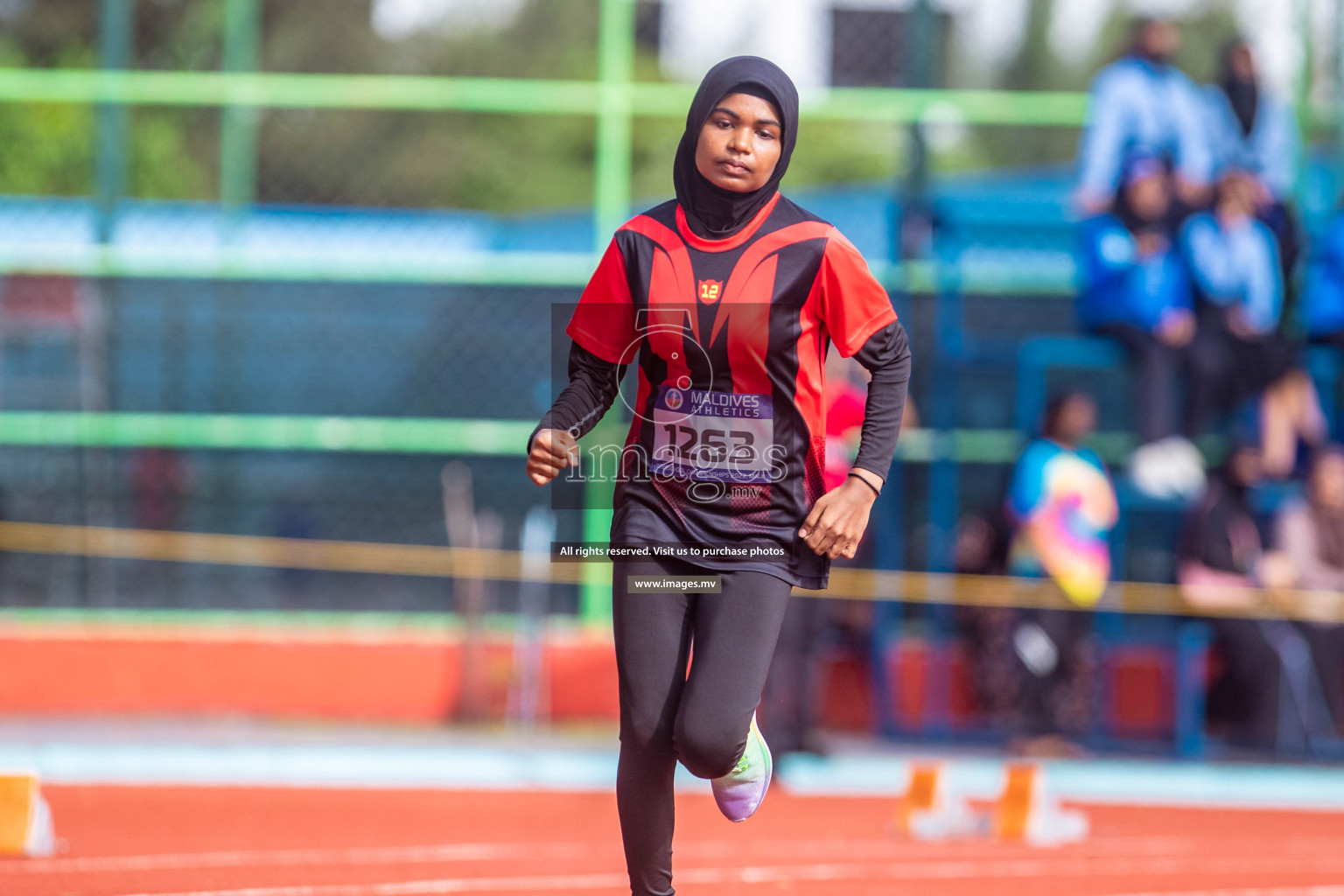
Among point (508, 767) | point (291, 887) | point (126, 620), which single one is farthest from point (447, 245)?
point (291, 887)

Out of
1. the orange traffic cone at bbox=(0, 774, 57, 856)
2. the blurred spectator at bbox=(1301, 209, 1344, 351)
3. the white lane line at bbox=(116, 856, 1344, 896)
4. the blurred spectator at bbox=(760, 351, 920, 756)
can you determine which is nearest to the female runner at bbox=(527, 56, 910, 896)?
the white lane line at bbox=(116, 856, 1344, 896)

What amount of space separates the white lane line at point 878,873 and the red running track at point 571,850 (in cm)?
1

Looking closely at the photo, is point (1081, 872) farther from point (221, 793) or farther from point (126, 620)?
point (126, 620)

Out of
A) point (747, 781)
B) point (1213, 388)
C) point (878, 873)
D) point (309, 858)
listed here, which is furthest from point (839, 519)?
point (1213, 388)

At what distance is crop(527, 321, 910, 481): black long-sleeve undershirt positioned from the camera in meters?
4.34

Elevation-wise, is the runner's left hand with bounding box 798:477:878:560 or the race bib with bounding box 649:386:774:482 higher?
the race bib with bounding box 649:386:774:482

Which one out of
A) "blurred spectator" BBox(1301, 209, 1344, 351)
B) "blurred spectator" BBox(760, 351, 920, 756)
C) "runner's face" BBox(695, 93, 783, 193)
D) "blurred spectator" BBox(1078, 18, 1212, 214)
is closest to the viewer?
"runner's face" BBox(695, 93, 783, 193)

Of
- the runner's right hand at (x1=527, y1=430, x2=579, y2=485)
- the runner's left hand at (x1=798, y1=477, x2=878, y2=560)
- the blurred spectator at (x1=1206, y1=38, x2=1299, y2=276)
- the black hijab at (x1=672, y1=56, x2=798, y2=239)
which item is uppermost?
the blurred spectator at (x1=1206, y1=38, x2=1299, y2=276)

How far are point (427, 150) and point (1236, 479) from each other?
27.8 m

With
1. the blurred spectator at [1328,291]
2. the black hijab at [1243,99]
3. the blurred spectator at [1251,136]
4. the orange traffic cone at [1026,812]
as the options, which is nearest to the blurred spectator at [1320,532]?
the blurred spectator at [1328,291]

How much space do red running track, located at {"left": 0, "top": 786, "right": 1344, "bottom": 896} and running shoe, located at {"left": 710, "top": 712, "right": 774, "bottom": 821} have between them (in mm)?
1581

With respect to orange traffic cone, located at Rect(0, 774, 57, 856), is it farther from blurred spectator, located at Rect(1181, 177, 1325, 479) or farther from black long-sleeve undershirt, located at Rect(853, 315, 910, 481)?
blurred spectator, located at Rect(1181, 177, 1325, 479)

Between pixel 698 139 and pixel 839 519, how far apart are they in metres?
1.02

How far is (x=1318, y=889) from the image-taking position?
641 centimetres
